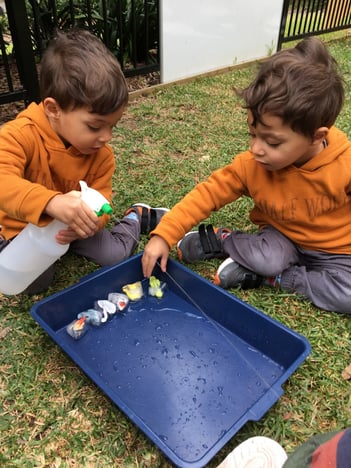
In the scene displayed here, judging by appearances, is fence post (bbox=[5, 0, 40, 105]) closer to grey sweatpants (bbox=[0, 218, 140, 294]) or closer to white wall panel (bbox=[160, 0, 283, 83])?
white wall panel (bbox=[160, 0, 283, 83])

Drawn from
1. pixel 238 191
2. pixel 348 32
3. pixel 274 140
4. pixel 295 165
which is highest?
pixel 274 140

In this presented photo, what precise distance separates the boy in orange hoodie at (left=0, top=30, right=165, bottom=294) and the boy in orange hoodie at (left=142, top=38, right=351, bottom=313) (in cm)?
37

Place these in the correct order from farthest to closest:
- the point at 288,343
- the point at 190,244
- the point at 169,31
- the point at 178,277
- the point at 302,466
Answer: the point at 169,31 → the point at 190,244 → the point at 178,277 → the point at 288,343 → the point at 302,466

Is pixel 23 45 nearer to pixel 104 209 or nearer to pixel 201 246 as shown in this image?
pixel 201 246

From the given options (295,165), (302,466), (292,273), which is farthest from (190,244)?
(302,466)

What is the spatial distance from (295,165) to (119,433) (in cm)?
105

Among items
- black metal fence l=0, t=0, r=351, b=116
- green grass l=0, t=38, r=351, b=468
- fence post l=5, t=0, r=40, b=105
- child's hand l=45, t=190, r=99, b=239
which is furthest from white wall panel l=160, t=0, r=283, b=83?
child's hand l=45, t=190, r=99, b=239

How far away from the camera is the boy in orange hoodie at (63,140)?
4.48ft

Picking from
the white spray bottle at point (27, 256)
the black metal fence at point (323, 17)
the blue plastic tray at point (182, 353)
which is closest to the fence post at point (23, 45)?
the white spray bottle at point (27, 256)

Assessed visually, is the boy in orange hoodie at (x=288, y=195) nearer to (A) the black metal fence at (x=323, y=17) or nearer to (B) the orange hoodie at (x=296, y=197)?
(B) the orange hoodie at (x=296, y=197)

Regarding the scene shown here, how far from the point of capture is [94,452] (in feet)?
3.91

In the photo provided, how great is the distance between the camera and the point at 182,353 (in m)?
1.51

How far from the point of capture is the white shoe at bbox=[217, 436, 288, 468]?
0.99 meters

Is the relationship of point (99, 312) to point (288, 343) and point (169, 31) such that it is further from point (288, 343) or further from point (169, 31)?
point (169, 31)
